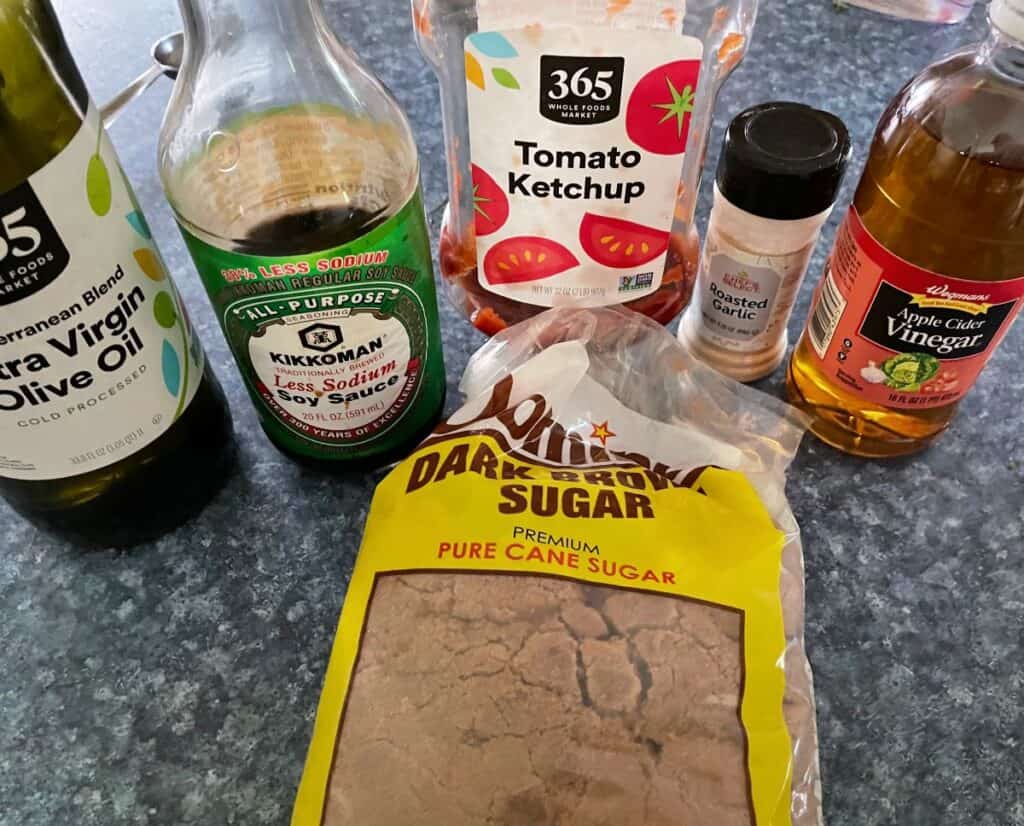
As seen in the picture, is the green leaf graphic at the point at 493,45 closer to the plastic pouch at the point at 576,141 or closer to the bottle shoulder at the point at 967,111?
the plastic pouch at the point at 576,141

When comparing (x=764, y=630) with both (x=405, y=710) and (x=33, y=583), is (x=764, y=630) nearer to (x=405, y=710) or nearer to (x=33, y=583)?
(x=405, y=710)

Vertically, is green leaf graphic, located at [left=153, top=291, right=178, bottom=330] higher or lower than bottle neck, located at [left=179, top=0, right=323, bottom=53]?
lower

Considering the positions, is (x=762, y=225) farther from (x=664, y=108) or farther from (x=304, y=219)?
(x=304, y=219)

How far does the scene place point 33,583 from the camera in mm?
550

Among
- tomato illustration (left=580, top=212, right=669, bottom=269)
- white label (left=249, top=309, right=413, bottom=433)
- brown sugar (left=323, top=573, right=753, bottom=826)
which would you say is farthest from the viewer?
tomato illustration (left=580, top=212, right=669, bottom=269)

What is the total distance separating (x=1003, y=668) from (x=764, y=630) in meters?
0.18

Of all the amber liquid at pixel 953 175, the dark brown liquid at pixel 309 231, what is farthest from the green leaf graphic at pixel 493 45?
the amber liquid at pixel 953 175

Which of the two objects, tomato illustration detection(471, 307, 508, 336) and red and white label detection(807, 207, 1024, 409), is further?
tomato illustration detection(471, 307, 508, 336)

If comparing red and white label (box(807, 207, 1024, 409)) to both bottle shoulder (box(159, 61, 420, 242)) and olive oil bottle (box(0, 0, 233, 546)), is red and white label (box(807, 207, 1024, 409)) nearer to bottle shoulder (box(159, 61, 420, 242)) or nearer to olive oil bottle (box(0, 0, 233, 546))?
bottle shoulder (box(159, 61, 420, 242))

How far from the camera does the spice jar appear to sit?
516 mm

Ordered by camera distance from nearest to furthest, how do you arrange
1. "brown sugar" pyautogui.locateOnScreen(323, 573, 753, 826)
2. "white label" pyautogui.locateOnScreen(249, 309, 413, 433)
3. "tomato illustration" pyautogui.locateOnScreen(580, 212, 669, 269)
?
"brown sugar" pyautogui.locateOnScreen(323, 573, 753, 826), "white label" pyautogui.locateOnScreen(249, 309, 413, 433), "tomato illustration" pyautogui.locateOnScreen(580, 212, 669, 269)

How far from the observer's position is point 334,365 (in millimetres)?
494

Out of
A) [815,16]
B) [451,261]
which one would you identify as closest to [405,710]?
[451,261]

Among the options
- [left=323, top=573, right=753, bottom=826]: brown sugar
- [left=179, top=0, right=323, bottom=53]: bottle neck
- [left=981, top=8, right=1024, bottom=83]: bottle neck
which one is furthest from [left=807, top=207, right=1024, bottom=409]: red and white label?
[left=179, top=0, right=323, bottom=53]: bottle neck
